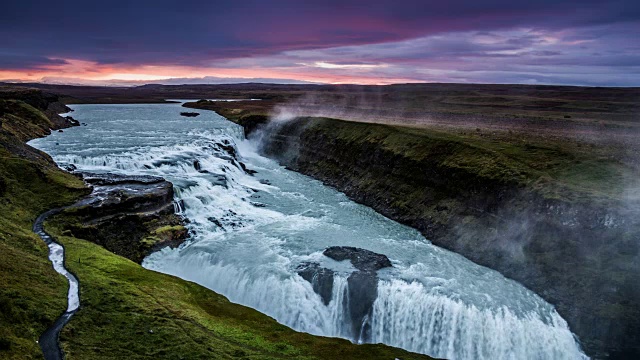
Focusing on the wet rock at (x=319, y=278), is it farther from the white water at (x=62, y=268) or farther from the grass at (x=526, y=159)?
the grass at (x=526, y=159)

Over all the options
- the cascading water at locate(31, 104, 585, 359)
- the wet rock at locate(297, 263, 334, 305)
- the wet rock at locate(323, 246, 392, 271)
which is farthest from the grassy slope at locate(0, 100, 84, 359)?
the wet rock at locate(323, 246, 392, 271)

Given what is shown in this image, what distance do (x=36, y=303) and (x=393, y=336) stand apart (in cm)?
1814

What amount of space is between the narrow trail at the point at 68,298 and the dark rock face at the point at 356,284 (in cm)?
1325

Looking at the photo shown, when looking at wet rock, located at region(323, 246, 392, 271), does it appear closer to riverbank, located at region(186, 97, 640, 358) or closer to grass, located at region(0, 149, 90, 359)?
riverbank, located at region(186, 97, 640, 358)

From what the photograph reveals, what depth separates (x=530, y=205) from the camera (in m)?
34.1

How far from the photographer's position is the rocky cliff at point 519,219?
2647 centimetres

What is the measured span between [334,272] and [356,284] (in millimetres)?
1911

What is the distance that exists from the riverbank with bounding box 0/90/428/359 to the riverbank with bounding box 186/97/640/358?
12309mm

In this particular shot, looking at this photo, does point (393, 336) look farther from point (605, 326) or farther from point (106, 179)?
point (106, 179)

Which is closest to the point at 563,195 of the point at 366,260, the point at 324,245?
the point at 366,260

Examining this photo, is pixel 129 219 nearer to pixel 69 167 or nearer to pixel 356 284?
pixel 69 167

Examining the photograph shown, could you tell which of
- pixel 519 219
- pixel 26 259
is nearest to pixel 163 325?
pixel 26 259

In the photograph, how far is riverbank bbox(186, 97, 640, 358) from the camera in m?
26.9

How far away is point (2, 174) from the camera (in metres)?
34.4
